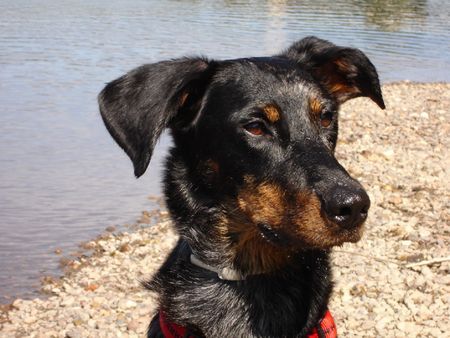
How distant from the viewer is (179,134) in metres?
4.38

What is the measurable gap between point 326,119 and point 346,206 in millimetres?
958

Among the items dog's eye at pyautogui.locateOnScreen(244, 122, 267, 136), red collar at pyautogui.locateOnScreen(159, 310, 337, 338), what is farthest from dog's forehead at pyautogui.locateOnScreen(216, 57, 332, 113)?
red collar at pyautogui.locateOnScreen(159, 310, 337, 338)

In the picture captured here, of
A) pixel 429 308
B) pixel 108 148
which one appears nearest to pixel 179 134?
pixel 429 308

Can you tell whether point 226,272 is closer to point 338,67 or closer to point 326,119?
point 326,119

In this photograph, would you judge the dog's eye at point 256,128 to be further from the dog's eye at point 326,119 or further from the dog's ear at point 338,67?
the dog's ear at point 338,67

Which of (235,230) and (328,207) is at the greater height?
(328,207)

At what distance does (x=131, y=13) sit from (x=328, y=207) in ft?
96.5

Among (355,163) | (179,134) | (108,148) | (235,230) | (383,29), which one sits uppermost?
(179,134)

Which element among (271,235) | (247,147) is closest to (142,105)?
(247,147)

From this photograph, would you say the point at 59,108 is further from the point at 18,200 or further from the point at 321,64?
the point at 321,64

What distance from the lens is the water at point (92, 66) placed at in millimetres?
9219

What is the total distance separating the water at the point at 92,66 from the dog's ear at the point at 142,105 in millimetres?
2270

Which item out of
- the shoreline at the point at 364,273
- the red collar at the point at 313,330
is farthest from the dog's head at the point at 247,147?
the shoreline at the point at 364,273

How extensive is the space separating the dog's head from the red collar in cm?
44
